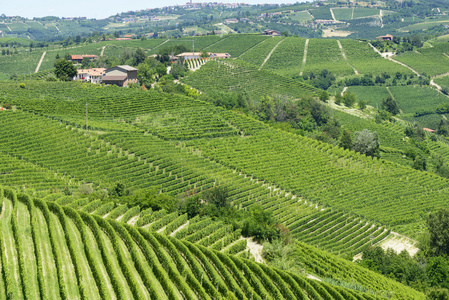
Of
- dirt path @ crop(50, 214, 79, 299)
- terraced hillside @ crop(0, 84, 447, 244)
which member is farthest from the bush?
dirt path @ crop(50, 214, 79, 299)

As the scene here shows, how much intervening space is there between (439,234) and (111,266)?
1253 inches

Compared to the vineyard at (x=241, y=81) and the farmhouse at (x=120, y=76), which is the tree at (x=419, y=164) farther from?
the farmhouse at (x=120, y=76)

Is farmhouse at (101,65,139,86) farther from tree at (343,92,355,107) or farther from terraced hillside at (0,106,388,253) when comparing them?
tree at (343,92,355,107)

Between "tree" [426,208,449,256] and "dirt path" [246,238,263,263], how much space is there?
60.8 feet

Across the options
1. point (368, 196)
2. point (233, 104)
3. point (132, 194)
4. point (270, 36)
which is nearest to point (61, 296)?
point (132, 194)

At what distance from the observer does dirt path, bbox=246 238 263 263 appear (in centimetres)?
3741

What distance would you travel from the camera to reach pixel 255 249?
127 ft

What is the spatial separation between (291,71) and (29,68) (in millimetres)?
68894

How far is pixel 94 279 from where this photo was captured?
27.9 meters

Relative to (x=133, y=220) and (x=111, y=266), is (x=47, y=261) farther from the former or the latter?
(x=133, y=220)

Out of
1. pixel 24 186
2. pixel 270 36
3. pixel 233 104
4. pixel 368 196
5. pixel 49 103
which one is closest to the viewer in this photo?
pixel 24 186

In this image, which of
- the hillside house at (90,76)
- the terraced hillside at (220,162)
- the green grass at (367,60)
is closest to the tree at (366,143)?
the terraced hillside at (220,162)

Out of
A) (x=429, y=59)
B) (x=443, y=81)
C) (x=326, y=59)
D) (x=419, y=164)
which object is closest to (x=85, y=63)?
(x=326, y=59)

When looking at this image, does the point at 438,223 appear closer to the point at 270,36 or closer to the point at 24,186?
the point at 24,186
